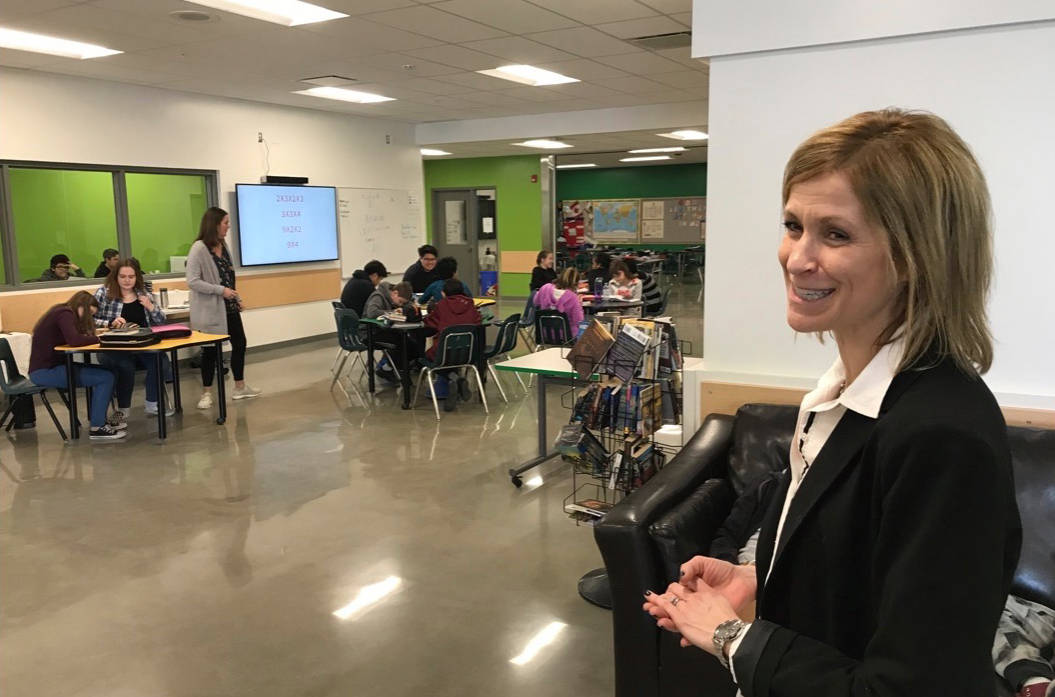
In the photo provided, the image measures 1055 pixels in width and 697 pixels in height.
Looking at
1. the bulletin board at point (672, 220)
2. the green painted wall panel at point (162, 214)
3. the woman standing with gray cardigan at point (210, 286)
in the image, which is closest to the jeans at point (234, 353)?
the woman standing with gray cardigan at point (210, 286)

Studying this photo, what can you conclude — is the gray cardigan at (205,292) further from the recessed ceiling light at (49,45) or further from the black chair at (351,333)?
the recessed ceiling light at (49,45)

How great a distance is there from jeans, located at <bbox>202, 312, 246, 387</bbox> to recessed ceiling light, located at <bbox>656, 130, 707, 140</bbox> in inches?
272

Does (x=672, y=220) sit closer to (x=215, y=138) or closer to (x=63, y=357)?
(x=215, y=138)

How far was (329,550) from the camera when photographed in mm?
3934

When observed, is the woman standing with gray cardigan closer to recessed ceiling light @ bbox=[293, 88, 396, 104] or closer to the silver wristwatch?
recessed ceiling light @ bbox=[293, 88, 396, 104]

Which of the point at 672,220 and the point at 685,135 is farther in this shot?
the point at 672,220

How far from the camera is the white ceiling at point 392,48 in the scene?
5484 millimetres

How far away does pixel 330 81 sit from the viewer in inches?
323

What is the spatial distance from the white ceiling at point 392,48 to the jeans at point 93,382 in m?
2.55

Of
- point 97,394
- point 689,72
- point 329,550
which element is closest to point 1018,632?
point 329,550

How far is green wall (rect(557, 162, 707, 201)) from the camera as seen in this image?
19.8m

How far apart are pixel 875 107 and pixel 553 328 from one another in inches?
179

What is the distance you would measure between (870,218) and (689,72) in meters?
7.68

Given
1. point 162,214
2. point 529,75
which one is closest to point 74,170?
point 162,214
